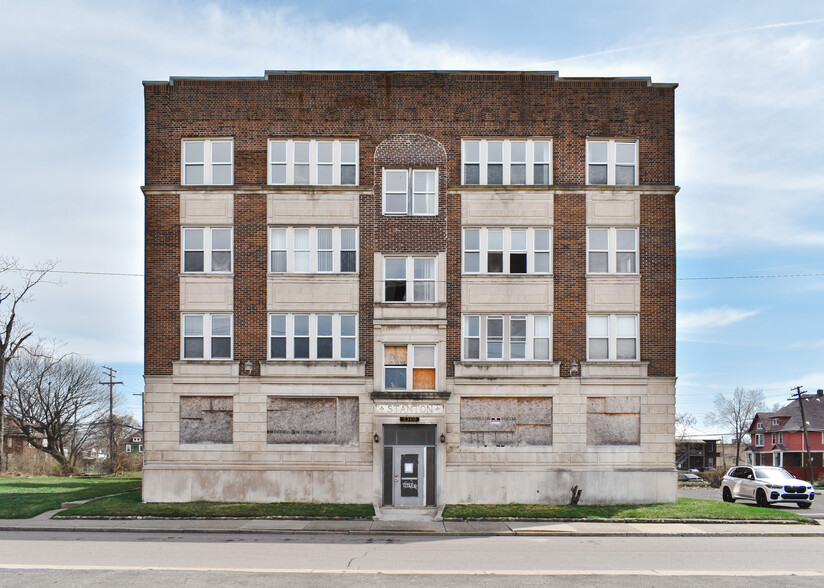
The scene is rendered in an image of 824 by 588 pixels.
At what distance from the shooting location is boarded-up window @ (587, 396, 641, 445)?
29.7m

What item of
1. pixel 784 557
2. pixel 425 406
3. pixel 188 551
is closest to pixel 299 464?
pixel 425 406

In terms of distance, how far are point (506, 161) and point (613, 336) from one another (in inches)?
301

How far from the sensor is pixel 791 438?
94688mm

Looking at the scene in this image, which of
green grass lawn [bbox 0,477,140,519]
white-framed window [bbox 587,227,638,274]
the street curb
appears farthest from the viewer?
white-framed window [bbox 587,227,638,274]

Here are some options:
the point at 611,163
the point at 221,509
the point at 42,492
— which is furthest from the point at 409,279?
the point at 42,492

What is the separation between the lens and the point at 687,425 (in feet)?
437

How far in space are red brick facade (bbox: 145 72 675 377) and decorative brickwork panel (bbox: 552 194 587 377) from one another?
0.05 meters

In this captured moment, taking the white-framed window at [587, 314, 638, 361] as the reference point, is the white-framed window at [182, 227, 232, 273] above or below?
above

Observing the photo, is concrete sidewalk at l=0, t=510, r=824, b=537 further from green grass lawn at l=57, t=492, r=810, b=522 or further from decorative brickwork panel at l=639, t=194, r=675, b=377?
decorative brickwork panel at l=639, t=194, r=675, b=377

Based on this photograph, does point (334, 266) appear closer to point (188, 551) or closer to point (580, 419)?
point (580, 419)

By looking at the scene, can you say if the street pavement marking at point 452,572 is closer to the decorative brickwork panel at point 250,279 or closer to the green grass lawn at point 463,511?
A: the green grass lawn at point 463,511

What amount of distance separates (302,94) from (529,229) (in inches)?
390

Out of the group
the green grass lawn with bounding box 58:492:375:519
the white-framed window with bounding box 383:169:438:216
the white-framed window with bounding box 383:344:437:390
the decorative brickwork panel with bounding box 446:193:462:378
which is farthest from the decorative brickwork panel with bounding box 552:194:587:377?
the green grass lawn with bounding box 58:492:375:519

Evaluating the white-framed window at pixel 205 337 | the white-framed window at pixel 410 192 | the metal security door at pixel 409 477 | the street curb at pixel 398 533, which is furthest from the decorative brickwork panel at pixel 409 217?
the street curb at pixel 398 533
